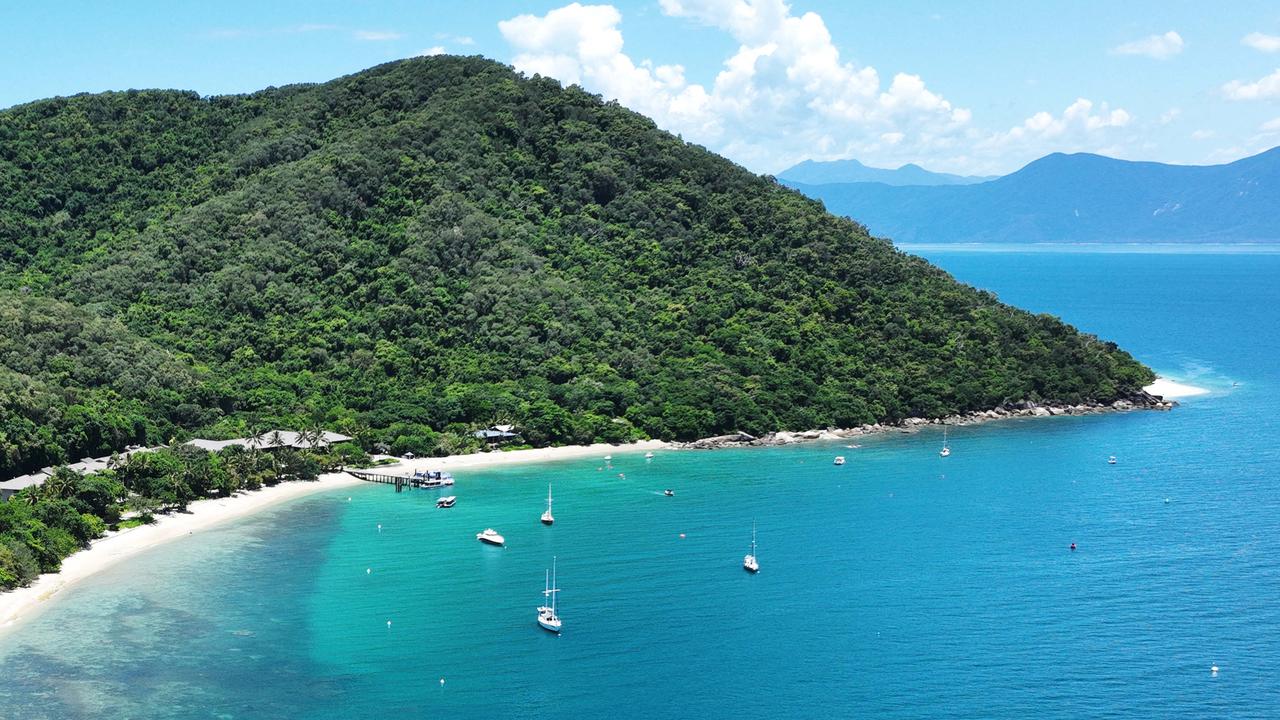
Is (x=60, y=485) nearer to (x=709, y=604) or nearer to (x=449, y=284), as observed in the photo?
(x=709, y=604)

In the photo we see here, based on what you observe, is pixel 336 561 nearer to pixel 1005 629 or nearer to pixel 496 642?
pixel 496 642

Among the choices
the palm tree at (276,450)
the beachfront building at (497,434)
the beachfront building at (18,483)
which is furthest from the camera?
the beachfront building at (497,434)

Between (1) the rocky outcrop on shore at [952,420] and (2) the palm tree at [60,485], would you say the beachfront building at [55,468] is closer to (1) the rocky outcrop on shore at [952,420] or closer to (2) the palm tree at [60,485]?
(2) the palm tree at [60,485]

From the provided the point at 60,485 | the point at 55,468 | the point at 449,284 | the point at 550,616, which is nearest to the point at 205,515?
the point at 60,485

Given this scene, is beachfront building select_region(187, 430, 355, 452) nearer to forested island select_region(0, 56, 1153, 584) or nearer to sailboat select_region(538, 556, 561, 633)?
forested island select_region(0, 56, 1153, 584)

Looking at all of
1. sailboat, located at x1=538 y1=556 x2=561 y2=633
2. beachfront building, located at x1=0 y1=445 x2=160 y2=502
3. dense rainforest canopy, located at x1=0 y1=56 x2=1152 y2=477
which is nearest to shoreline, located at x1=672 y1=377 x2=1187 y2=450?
dense rainforest canopy, located at x1=0 y1=56 x2=1152 y2=477

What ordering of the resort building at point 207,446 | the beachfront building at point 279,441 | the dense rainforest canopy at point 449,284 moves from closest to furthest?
the resort building at point 207,446 → the beachfront building at point 279,441 → the dense rainforest canopy at point 449,284

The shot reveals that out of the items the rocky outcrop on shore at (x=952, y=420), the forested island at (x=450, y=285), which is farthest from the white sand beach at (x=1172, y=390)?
the rocky outcrop on shore at (x=952, y=420)
